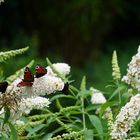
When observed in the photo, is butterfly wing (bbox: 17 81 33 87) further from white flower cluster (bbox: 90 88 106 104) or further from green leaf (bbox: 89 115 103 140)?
white flower cluster (bbox: 90 88 106 104)

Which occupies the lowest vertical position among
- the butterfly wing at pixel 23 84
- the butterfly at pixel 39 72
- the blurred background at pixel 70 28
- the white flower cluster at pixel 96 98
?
the butterfly wing at pixel 23 84

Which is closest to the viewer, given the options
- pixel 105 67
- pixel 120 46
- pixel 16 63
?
pixel 16 63

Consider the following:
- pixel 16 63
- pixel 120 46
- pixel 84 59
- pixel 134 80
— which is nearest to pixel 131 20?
pixel 120 46

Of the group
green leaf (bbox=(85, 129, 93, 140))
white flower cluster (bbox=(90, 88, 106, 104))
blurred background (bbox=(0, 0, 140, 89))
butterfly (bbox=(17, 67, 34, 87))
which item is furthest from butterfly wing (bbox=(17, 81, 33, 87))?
blurred background (bbox=(0, 0, 140, 89))

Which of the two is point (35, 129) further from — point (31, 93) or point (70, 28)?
point (70, 28)

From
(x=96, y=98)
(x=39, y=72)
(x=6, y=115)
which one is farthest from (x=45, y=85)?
(x=96, y=98)

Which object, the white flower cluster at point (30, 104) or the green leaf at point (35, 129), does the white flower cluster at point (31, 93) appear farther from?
the green leaf at point (35, 129)

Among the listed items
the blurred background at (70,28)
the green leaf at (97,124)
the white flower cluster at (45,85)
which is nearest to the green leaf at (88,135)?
the green leaf at (97,124)

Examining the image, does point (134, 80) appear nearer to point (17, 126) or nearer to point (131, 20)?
point (17, 126)
